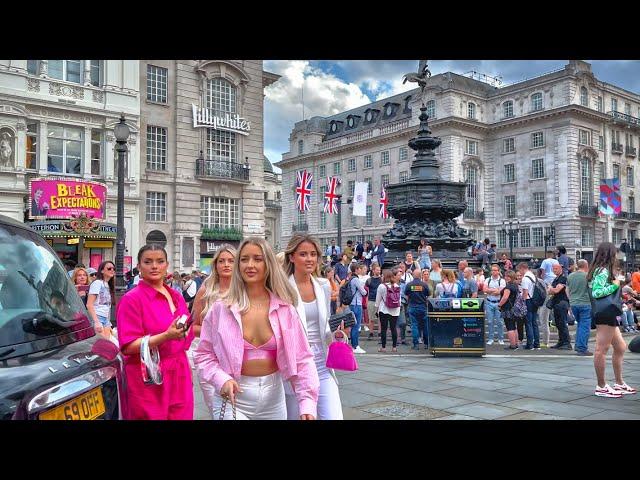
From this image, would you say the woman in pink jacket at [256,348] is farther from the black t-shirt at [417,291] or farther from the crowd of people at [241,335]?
the black t-shirt at [417,291]

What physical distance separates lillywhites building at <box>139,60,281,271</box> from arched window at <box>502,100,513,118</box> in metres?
30.7

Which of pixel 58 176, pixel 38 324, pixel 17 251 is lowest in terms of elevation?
pixel 38 324

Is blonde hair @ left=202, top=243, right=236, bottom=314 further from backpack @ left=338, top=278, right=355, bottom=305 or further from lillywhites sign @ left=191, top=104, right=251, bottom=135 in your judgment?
lillywhites sign @ left=191, top=104, right=251, bottom=135

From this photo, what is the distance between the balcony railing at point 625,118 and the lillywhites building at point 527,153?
0.11m

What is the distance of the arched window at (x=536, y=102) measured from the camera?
2172 inches

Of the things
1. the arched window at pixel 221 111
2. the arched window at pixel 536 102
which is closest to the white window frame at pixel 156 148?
the arched window at pixel 221 111

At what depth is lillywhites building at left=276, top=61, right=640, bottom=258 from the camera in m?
53.2

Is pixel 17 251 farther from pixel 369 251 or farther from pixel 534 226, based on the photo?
pixel 534 226

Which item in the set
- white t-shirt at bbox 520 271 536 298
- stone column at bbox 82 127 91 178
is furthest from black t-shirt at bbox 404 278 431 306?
stone column at bbox 82 127 91 178

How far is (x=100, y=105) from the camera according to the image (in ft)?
94.7
